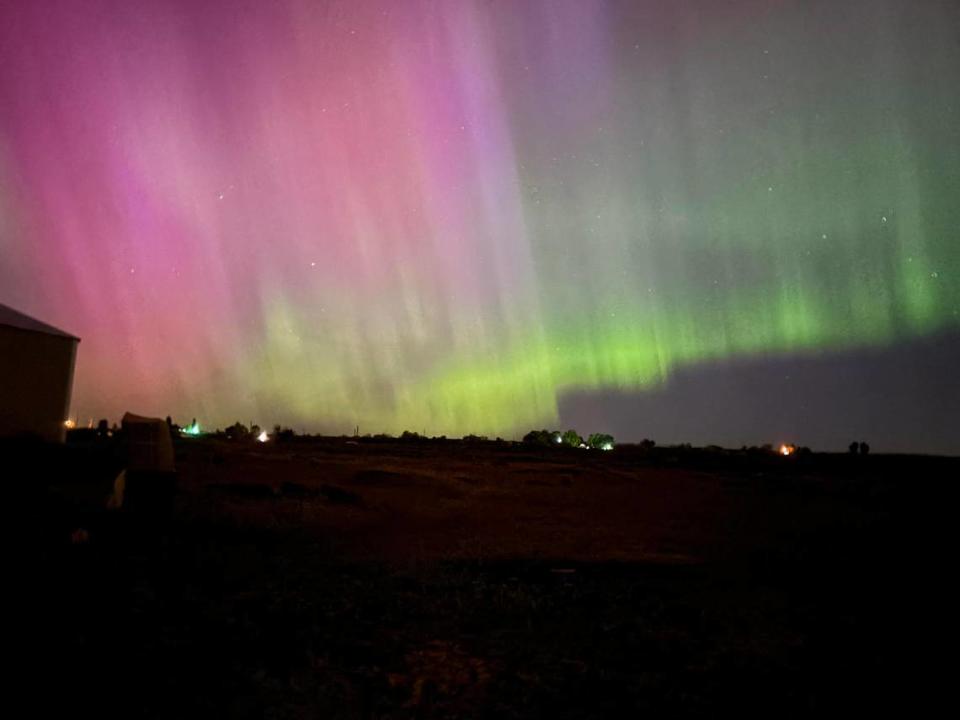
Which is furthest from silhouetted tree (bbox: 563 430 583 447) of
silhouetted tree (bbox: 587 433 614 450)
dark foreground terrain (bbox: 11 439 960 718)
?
dark foreground terrain (bbox: 11 439 960 718)

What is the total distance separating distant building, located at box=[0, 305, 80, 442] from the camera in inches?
834

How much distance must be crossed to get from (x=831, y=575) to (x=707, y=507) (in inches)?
470

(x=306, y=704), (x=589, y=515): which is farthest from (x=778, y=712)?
(x=589, y=515)

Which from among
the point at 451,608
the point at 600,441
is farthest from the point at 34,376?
the point at 600,441

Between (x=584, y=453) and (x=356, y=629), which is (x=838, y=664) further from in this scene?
(x=584, y=453)

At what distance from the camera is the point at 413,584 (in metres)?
11.0

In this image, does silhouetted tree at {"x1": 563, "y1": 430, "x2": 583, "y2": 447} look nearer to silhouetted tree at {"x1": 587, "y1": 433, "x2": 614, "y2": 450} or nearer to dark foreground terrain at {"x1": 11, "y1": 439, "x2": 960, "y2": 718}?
silhouetted tree at {"x1": 587, "y1": 433, "x2": 614, "y2": 450}

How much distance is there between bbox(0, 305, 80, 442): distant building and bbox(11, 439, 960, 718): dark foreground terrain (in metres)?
4.86

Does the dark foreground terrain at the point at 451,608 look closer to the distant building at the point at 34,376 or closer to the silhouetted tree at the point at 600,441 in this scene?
the distant building at the point at 34,376

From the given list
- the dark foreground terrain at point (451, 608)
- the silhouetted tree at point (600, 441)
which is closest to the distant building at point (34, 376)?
the dark foreground terrain at point (451, 608)

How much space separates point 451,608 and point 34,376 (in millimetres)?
19238

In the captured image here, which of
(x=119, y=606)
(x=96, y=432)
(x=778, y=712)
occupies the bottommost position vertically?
(x=778, y=712)

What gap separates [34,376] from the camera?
874 inches

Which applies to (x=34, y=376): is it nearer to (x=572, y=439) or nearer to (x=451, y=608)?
(x=451, y=608)
